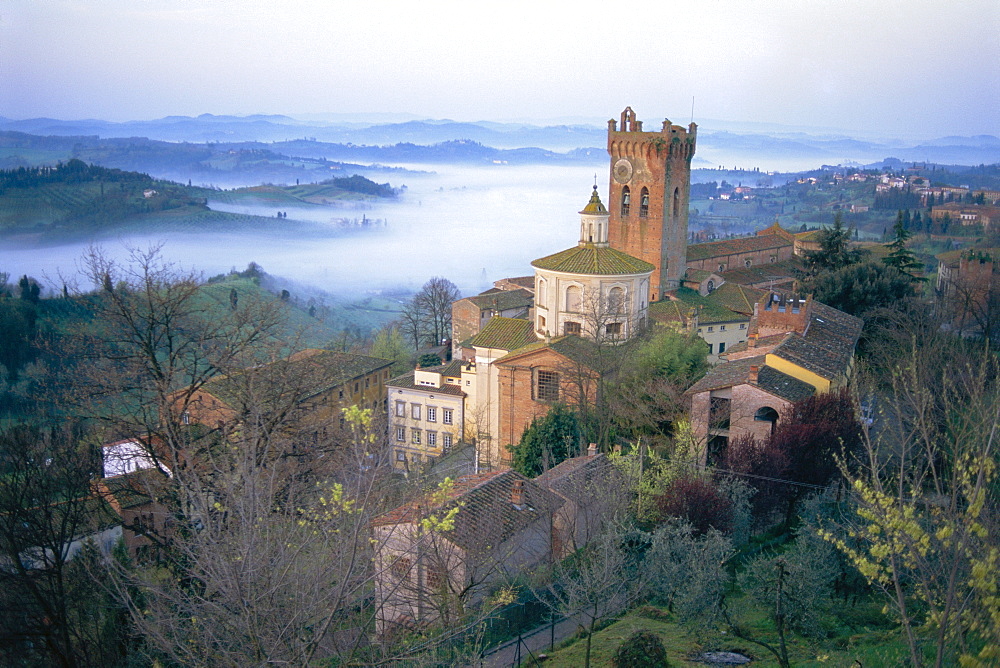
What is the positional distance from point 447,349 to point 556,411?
27091mm

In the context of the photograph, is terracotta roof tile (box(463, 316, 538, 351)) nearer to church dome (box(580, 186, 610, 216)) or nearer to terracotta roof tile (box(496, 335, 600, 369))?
terracotta roof tile (box(496, 335, 600, 369))

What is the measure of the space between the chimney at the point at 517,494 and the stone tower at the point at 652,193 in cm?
3247

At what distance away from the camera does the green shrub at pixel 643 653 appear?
39.2ft

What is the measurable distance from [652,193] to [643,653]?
129 feet

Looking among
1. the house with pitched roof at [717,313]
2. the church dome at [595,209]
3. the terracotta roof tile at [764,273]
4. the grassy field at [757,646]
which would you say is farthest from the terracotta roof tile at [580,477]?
the terracotta roof tile at [764,273]

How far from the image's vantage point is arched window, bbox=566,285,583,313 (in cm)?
3169

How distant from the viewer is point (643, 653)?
1200 cm

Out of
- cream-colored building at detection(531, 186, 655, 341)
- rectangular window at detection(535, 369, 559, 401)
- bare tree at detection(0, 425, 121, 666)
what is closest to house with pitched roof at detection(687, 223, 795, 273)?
cream-colored building at detection(531, 186, 655, 341)

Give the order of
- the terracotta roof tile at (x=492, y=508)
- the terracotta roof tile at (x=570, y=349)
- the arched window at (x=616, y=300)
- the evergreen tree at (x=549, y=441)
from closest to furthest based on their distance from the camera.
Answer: the terracotta roof tile at (x=492, y=508) < the evergreen tree at (x=549, y=441) < the terracotta roof tile at (x=570, y=349) < the arched window at (x=616, y=300)

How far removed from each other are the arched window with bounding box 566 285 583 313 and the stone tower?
1705cm

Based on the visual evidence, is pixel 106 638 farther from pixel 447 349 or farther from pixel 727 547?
pixel 447 349

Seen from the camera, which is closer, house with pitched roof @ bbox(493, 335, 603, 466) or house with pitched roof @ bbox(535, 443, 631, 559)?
house with pitched roof @ bbox(535, 443, 631, 559)

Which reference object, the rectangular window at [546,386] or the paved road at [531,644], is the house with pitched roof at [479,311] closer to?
the rectangular window at [546,386]

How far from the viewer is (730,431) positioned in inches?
879
